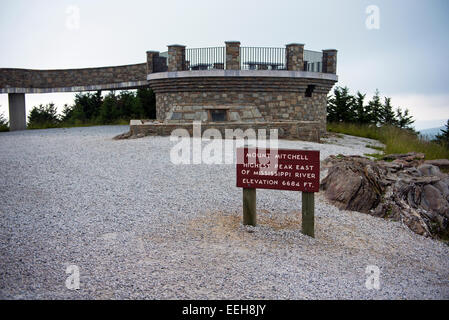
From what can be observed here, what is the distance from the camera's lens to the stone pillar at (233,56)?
18.8 metres

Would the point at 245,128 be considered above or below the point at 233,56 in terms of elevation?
below

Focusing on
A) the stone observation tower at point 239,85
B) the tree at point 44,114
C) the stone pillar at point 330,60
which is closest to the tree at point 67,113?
the tree at point 44,114

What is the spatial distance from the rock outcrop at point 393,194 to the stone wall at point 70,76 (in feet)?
55.5

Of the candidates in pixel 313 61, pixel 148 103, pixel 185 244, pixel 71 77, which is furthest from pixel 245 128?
pixel 71 77

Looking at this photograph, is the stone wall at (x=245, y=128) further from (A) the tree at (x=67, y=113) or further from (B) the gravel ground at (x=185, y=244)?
(A) the tree at (x=67, y=113)

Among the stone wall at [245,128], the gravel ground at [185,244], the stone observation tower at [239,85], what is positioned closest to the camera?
the gravel ground at [185,244]

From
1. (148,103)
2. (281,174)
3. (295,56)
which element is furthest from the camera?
(148,103)

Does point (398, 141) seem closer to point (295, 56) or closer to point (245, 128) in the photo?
point (245, 128)

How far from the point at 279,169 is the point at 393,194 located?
3387 millimetres

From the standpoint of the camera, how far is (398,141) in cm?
1614

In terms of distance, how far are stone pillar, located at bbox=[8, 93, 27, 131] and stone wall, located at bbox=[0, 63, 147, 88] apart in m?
0.80

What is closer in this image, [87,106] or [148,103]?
[148,103]

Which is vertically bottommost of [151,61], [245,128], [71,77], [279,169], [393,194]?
[393,194]

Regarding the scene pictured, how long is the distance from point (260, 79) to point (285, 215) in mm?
12475
